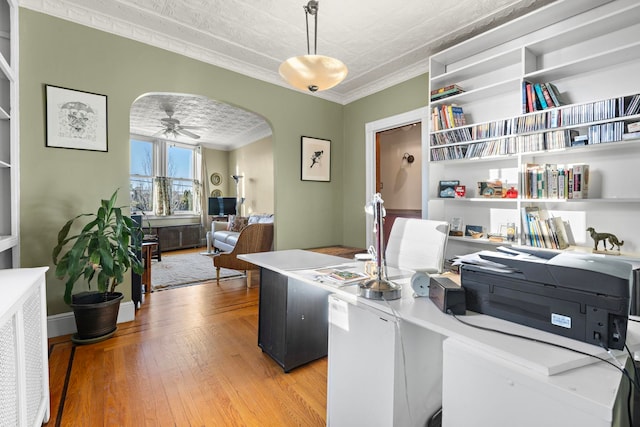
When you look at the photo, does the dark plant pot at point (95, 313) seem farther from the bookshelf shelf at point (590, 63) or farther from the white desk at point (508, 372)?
the bookshelf shelf at point (590, 63)

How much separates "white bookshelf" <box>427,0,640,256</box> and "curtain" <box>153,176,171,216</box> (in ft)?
20.5

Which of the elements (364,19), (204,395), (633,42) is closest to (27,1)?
(364,19)

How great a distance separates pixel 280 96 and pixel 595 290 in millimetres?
3793

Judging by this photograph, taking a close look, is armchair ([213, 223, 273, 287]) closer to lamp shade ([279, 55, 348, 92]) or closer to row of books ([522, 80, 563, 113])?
lamp shade ([279, 55, 348, 92])

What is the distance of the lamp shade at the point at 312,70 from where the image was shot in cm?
192

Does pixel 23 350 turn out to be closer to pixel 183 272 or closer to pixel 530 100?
pixel 530 100

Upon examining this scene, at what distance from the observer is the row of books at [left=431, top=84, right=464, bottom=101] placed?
300 cm

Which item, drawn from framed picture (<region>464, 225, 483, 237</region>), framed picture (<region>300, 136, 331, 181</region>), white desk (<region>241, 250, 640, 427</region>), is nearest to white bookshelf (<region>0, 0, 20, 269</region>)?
white desk (<region>241, 250, 640, 427</region>)

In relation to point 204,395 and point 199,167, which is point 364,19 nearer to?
point 204,395

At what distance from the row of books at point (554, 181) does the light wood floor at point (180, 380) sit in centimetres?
212

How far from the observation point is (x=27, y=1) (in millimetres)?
2393

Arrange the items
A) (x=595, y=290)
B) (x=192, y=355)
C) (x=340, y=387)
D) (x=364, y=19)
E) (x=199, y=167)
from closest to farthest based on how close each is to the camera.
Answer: (x=595, y=290) < (x=340, y=387) < (x=192, y=355) < (x=364, y=19) < (x=199, y=167)

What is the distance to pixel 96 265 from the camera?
239 centimetres

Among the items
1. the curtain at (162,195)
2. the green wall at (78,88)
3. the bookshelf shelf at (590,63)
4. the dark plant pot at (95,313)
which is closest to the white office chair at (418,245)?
the bookshelf shelf at (590,63)
